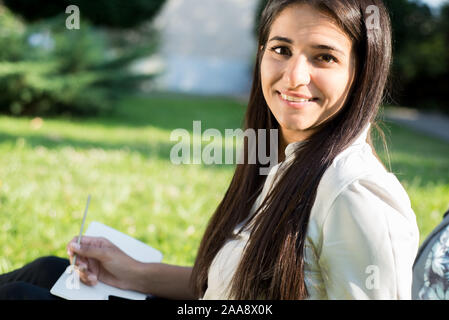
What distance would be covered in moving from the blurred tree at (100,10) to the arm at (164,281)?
15.6 meters

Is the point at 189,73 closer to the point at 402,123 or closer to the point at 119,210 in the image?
the point at 402,123

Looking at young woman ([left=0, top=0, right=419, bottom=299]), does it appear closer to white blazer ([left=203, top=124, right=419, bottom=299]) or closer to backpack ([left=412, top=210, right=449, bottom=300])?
white blazer ([left=203, top=124, right=419, bottom=299])

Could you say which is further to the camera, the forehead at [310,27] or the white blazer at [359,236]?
the forehead at [310,27]

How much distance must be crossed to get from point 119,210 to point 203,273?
2.46 metres

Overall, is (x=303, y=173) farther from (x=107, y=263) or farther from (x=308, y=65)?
(x=107, y=263)

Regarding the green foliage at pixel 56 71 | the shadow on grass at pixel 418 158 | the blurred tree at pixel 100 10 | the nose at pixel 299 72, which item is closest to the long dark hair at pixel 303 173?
the nose at pixel 299 72

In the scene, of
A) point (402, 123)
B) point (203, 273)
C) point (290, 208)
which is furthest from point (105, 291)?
point (402, 123)

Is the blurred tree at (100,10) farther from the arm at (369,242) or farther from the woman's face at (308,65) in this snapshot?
the arm at (369,242)

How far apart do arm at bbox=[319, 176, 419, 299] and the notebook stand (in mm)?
932

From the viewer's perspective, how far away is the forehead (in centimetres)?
135

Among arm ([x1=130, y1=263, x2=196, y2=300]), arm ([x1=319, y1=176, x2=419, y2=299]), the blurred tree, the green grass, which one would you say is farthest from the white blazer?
the blurred tree

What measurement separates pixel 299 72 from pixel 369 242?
1.58 feet

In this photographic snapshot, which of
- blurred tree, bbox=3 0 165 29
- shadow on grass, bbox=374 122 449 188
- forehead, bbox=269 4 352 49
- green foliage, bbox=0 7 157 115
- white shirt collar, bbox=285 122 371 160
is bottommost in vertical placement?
white shirt collar, bbox=285 122 371 160

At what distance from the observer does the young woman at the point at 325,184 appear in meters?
1.19
